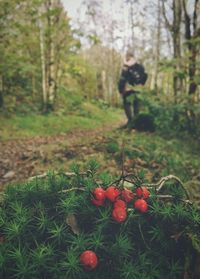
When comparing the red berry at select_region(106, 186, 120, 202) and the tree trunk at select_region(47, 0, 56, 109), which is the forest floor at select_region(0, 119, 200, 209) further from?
the tree trunk at select_region(47, 0, 56, 109)

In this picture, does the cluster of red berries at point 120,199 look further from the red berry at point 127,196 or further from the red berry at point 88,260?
the red berry at point 88,260

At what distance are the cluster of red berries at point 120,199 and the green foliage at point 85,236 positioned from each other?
46 millimetres

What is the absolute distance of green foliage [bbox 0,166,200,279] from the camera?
140cm

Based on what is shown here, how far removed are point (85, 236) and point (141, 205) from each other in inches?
13.4

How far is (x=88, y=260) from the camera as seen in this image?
4.53ft

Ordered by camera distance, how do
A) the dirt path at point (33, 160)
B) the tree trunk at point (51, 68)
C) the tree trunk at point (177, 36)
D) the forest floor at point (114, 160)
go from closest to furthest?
the forest floor at point (114, 160), the dirt path at point (33, 160), the tree trunk at point (177, 36), the tree trunk at point (51, 68)

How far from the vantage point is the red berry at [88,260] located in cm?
138

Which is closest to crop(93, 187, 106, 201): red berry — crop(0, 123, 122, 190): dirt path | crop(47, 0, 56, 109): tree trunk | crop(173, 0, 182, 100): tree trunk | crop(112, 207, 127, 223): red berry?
crop(112, 207, 127, 223): red berry

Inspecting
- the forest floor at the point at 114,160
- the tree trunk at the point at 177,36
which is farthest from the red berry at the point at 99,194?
the tree trunk at the point at 177,36

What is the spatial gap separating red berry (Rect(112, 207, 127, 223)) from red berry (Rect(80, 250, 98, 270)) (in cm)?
23

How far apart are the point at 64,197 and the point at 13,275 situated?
526 mm

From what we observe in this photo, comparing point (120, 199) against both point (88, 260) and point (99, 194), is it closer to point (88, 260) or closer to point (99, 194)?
point (99, 194)

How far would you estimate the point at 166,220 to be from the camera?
→ 5.42ft

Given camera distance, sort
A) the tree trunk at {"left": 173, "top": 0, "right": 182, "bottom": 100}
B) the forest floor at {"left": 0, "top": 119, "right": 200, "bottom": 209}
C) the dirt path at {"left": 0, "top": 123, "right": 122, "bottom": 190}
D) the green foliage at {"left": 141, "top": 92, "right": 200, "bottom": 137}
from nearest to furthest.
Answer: the forest floor at {"left": 0, "top": 119, "right": 200, "bottom": 209}, the dirt path at {"left": 0, "top": 123, "right": 122, "bottom": 190}, the green foliage at {"left": 141, "top": 92, "right": 200, "bottom": 137}, the tree trunk at {"left": 173, "top": 0, "right": 182, "bottom": 100}
